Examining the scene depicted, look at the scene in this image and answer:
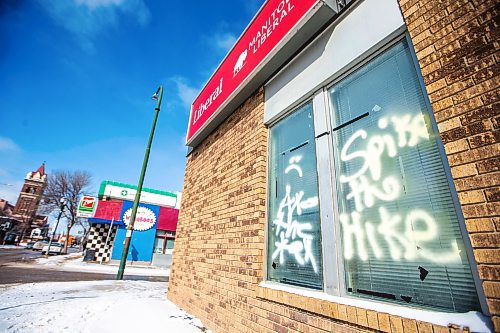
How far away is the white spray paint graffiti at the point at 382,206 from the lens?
1.71 meters

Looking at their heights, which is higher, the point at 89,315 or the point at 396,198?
the point at 396,198

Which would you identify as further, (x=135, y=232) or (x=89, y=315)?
(x=135, y=232)

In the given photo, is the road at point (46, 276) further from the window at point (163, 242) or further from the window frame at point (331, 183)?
the window frame at point (331, 183)

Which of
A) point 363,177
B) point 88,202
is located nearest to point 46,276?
point 88,202

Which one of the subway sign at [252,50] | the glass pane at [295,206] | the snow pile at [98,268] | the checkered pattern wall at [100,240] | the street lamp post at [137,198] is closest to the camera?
the glass pane at [295,206]

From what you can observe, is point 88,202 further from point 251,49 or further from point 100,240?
point 251,49

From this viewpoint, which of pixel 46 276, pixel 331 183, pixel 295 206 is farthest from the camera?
pixel 46 276

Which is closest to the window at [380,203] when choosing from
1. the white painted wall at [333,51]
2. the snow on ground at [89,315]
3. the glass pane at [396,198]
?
the glass pane at [396,198]

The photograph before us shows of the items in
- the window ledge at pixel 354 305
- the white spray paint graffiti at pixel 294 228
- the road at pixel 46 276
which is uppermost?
the white spray paint graffiti at pixel 294 228

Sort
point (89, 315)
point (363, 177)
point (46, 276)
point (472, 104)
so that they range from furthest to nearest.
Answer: point (46, 276), point (89, 315), point (363, 177), point (472, 104)

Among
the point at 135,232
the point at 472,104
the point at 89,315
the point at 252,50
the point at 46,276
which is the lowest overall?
the point at 46,276

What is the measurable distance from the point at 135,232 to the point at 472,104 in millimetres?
19371

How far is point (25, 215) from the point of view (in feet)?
179

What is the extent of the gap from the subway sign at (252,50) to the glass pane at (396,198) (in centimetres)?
123
